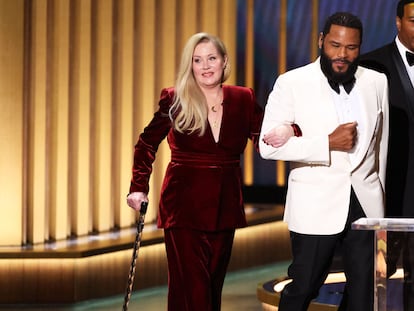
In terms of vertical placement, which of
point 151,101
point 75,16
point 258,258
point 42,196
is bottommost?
point 258,258

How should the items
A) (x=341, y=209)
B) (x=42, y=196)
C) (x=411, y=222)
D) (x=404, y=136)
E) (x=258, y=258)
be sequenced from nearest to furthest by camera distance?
(x=411, y=222)
(x=341, y=209)
(x=404, y=136)
(x=42, y=196)
(x=258, y=258)

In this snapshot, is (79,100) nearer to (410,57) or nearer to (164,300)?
(164,300)

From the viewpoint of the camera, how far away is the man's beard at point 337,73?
3.78 metres

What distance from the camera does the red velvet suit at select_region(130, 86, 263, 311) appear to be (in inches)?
166

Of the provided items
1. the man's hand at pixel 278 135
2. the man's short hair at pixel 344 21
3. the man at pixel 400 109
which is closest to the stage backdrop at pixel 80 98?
the man at pixel 400 109

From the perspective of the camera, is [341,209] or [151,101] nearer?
[341,209]

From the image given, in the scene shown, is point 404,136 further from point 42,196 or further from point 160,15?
point 160,15

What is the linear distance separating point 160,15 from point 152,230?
4.33ft

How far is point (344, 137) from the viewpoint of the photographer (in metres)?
3.70

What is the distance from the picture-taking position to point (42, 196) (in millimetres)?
6293

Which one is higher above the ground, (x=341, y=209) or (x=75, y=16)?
(x=75, y=16)

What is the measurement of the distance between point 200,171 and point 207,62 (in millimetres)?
Answer: 396

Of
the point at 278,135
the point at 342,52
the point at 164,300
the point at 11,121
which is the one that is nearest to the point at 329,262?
the point at 278,135

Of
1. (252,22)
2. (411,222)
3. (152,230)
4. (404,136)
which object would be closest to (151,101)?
(152,230)
